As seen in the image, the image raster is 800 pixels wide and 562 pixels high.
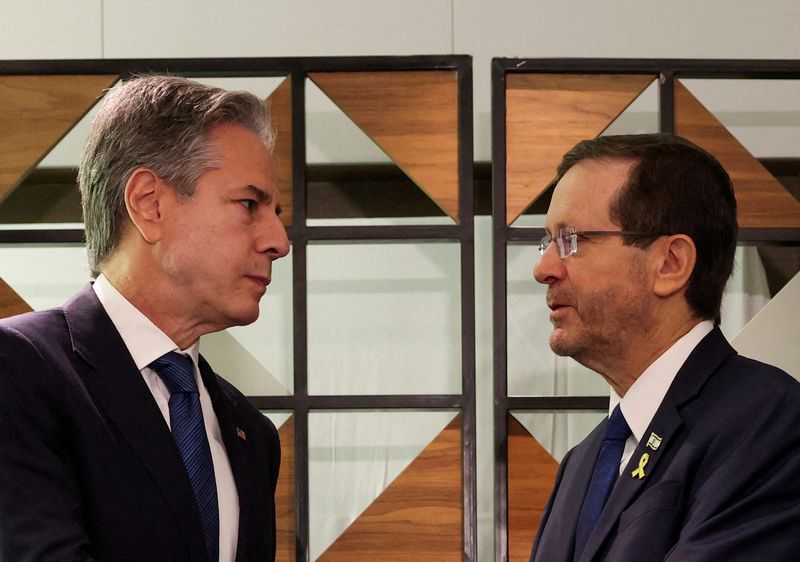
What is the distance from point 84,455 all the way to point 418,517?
1750 millimetres

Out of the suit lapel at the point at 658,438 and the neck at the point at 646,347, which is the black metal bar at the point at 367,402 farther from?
the suit lapel at the point at 658,438

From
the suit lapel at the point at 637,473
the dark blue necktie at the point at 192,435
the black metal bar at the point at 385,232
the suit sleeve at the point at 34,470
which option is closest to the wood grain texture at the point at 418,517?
the black metal bar at the point at 385,232

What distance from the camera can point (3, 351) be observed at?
1.57 metres

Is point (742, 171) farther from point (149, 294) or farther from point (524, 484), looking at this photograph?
point (149, 294)

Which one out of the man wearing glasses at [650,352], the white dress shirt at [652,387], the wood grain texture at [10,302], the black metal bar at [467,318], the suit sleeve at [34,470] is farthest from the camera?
the wood grain texture at [10,302]

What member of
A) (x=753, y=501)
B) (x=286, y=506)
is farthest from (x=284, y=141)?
→ (x=753, y=501)

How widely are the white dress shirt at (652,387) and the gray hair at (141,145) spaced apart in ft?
2.77

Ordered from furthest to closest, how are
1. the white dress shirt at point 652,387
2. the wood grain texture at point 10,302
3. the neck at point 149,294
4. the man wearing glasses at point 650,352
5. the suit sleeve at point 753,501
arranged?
the wood grain texture at point 10,302 < the white dress shirt at point 652,387 < the neck at point 149,294 < the man wearing glasses at point 650,352 < the suit sleeve at point 753,501

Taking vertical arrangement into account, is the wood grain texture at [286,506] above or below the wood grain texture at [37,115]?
below

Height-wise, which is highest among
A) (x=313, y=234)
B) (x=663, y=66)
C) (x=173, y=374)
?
(x=663, y=66)

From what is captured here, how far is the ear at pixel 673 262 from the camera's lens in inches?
77.9

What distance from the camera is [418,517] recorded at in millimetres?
3184

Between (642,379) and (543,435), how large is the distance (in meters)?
1.40

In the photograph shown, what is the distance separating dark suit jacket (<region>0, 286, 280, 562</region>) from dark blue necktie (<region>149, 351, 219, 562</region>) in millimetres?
56
